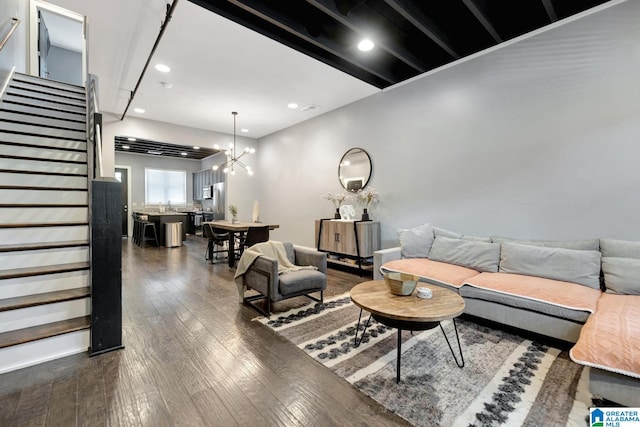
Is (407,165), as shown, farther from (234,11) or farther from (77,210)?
(77,210)

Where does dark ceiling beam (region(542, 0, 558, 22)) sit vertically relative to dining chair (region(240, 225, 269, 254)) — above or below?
above

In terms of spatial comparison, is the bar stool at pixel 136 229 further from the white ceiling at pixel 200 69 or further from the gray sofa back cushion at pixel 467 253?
the gray sofa back cushion at pixel 467 253

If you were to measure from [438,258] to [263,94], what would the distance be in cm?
392

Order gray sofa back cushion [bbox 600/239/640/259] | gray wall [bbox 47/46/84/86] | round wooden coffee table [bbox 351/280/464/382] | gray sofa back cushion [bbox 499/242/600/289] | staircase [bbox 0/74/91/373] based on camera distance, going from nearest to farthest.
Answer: round wooden coffee table [bbox 351/280/464/382]
staircase [bbox 0/74/91/373]
gray sofa back cushion [bbox 600/239/640/259]
gray sofa back cushion [bbox 499/242/600/289]
gray wall [bbox 47/46/84/86]

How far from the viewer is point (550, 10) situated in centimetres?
275

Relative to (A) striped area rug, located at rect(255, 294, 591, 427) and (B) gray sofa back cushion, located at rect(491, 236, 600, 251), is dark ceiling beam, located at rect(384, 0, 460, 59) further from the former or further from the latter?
(A) striped area rug, located at rect(255, 294, 591, 427)

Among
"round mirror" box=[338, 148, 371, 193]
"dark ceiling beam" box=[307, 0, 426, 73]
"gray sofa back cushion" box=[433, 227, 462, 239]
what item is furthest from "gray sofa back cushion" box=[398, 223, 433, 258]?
"dark ceiling beam" box=[307, 0, 426, 73]

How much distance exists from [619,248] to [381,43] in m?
3.22

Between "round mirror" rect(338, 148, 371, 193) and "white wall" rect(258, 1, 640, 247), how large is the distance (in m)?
0.16

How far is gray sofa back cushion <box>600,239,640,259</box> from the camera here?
2.37 m

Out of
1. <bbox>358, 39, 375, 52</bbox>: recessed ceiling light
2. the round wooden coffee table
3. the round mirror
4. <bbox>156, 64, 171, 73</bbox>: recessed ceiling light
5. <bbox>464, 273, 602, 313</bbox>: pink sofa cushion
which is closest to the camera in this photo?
the round wooden coffee table

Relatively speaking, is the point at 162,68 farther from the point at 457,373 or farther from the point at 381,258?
the point at 457,373

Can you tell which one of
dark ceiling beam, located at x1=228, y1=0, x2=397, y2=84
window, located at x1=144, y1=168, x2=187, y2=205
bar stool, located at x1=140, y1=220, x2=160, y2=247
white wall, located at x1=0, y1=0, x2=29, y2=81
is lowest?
bar stool, located at x1=140, y1=220, x2=160, y2=247

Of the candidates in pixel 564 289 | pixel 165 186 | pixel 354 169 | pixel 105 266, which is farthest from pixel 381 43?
pixel 165 186
